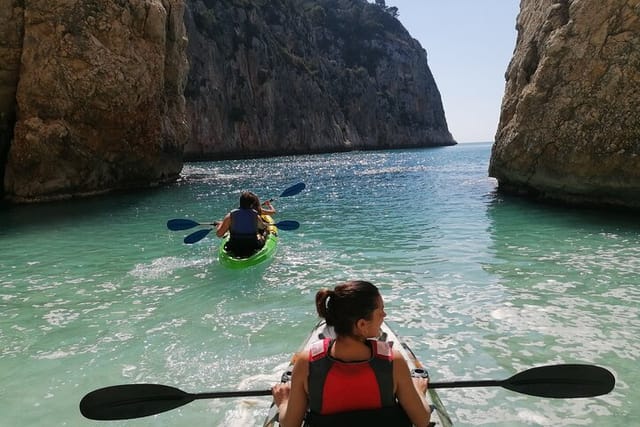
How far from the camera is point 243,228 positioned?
9219 mm

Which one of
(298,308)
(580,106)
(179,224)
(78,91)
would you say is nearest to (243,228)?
(179,224)

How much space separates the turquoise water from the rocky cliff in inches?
322

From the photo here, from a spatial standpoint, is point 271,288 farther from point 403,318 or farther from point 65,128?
→ point 65,128

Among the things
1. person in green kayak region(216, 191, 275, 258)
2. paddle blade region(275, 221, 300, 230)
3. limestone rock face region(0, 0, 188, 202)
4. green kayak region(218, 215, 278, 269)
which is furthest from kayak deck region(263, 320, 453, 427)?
limestone rock face region(0, 0, 188, 202)

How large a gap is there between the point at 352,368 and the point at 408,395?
0.39 meters

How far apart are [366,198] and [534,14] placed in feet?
31.1

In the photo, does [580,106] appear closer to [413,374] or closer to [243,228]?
[243,228]

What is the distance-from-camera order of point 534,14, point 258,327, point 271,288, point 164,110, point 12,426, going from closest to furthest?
1. point 12,426
2. point 258,327
3. point 271,288
4. point 534,14
5. point 164,110

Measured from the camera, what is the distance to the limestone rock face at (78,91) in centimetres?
1995

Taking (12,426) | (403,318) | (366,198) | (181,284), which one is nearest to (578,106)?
(366,198)

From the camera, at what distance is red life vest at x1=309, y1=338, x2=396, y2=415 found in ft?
8.55

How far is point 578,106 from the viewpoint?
14648mm

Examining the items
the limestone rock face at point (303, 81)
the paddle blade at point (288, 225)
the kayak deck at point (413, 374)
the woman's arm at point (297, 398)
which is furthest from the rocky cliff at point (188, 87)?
the woman's arm at point (297, 398)

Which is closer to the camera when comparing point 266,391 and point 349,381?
point 349,381
